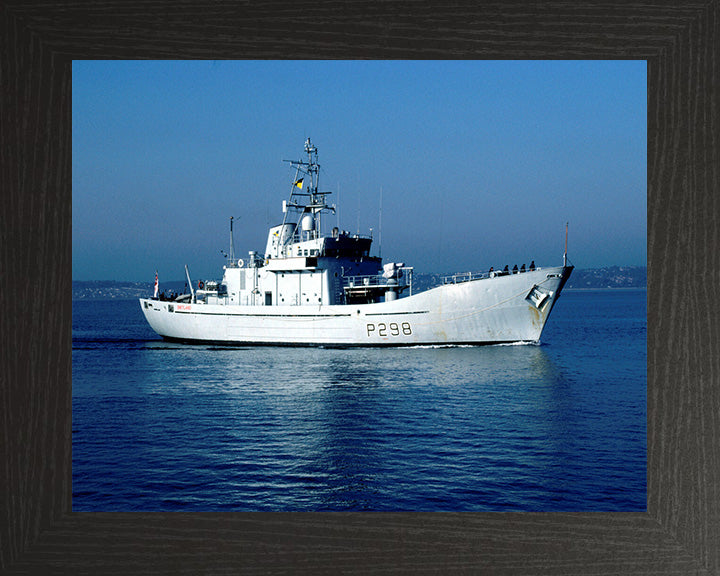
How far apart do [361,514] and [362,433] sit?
26.9 ft

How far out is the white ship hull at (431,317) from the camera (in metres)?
17.1

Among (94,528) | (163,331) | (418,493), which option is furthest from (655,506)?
(163,331)

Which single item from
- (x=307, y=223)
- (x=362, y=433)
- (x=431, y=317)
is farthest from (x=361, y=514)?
(x=307, y=223)

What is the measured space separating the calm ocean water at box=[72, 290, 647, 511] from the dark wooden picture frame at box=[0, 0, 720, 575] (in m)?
4.43

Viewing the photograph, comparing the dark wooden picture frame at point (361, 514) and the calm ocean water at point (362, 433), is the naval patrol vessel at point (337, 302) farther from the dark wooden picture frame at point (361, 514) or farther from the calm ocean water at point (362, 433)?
the dark wooden picture frame at point (361, 514)

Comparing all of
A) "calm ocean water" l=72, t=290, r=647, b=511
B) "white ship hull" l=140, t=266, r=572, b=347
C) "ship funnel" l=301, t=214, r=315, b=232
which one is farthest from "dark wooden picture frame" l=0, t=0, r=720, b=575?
"ship funnel" l=301, t=214, r=315, b=232

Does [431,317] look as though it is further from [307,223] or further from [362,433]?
[362,433]

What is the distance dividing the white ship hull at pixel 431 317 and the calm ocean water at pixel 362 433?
1.84 ft

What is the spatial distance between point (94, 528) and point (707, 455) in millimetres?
1455

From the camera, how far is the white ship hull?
17141 mm

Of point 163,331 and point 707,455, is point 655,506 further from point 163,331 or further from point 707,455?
point 163,331

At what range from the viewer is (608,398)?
1332cm

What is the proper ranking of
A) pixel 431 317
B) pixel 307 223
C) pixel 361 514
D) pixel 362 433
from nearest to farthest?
pixel 361 514 → pixel 362 433 → pixel 431 317 → pixel 307 223

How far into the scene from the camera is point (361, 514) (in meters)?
1.50
